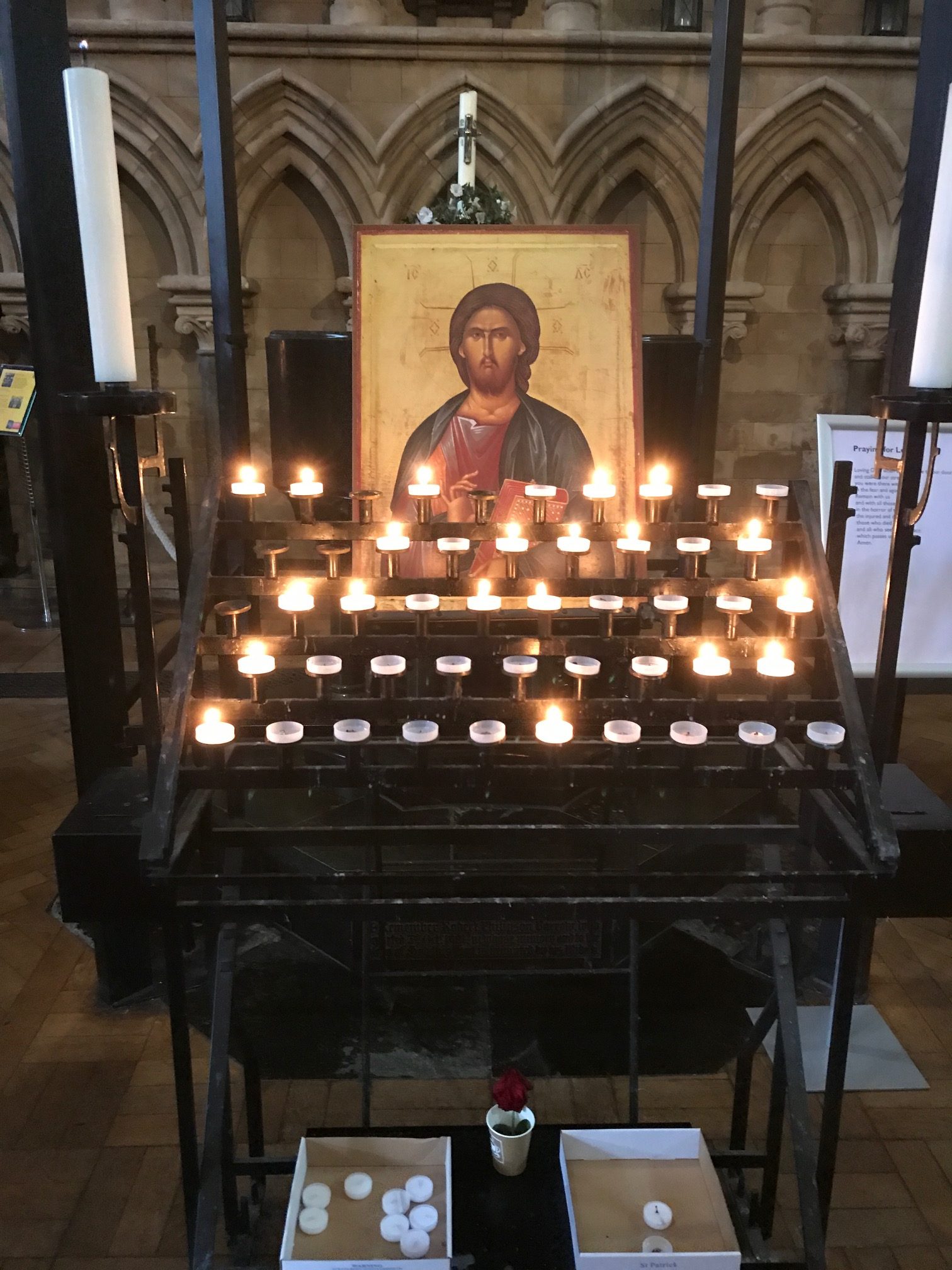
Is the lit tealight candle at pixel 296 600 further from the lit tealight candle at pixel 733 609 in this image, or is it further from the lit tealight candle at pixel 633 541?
the lit tealight candle at pixel 733 609

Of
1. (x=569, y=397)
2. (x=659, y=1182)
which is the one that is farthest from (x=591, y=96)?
(x=659, y=1182)

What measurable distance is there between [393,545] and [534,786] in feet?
1.87

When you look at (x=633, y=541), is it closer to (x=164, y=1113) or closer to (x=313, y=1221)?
(x=313, y=1221)

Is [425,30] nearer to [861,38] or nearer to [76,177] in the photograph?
[861,38]

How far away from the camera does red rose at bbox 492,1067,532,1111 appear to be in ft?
4.90

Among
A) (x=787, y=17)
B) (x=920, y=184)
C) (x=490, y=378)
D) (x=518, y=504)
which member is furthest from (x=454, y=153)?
(x=920, y=184)

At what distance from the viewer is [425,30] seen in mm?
5008

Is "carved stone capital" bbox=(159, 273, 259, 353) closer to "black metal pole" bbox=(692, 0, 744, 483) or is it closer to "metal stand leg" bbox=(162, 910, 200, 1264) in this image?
"black metal pole" bbox=(692, 0, 744, 483)

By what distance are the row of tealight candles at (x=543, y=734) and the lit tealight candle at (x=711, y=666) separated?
88 millimetres

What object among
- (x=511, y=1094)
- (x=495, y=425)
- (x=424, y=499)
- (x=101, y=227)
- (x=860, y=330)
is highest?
(x=860, y=330)

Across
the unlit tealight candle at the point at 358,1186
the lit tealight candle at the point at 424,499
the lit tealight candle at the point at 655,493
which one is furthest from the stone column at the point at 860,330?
the unlit tealight candle at the point at 358,1186

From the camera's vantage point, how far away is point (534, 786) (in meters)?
1.47

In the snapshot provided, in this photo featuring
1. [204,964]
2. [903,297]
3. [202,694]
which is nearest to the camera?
[202,694]

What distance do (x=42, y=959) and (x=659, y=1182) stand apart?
1.79 meters
